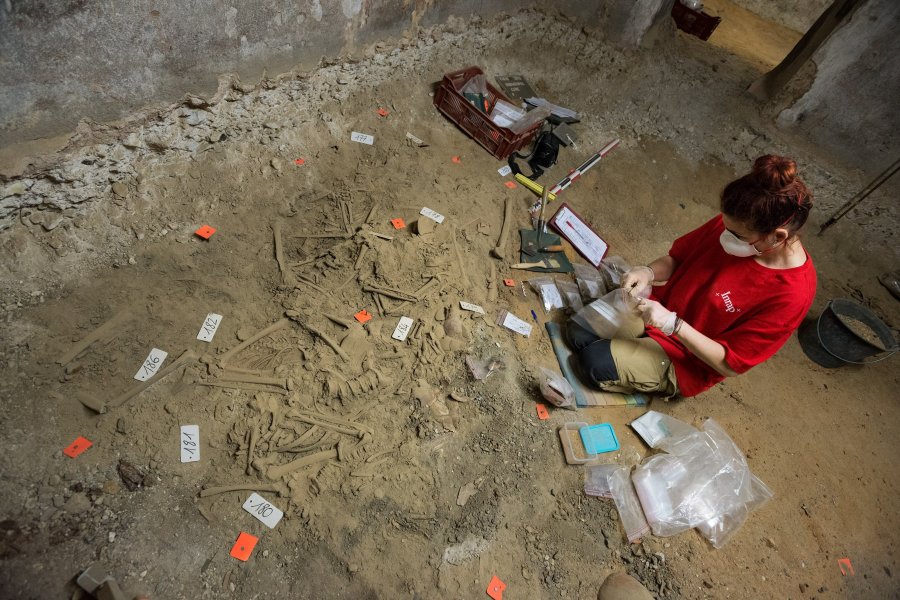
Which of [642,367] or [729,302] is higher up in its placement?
[729,302]

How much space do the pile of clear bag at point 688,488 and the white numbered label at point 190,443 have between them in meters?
2.43

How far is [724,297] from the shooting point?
2.70 meters

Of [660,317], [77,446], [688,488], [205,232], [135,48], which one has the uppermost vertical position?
[660,317]

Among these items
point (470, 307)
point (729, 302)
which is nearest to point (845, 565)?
point (729, 302)

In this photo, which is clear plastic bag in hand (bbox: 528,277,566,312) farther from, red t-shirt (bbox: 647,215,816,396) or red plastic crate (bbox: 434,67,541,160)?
red plastic crate (bbox: 434,67,541,160)

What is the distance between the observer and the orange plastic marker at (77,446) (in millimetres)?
2432

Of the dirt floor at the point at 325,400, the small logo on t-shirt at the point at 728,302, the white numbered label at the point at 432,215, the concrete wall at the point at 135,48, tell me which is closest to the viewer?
the dirt floor at the point at 325,400

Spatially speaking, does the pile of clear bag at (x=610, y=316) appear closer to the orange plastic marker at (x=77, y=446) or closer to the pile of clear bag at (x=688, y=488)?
the pile of clear bag at (x=688, y=488)

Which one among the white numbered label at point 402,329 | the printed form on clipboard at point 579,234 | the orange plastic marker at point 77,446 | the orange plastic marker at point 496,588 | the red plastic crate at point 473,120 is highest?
the red plastic crate at point 473,120

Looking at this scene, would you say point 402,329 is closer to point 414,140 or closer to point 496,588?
point 496,588

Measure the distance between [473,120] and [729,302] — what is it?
10.4ft

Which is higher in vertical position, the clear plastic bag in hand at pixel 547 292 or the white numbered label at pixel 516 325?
the clear plastic bag in hand at pixel 547 292

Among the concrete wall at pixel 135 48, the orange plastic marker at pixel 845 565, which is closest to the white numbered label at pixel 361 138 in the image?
the concrete wall at pixel 135 48

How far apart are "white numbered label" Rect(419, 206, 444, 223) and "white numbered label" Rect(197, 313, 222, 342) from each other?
1857mm
